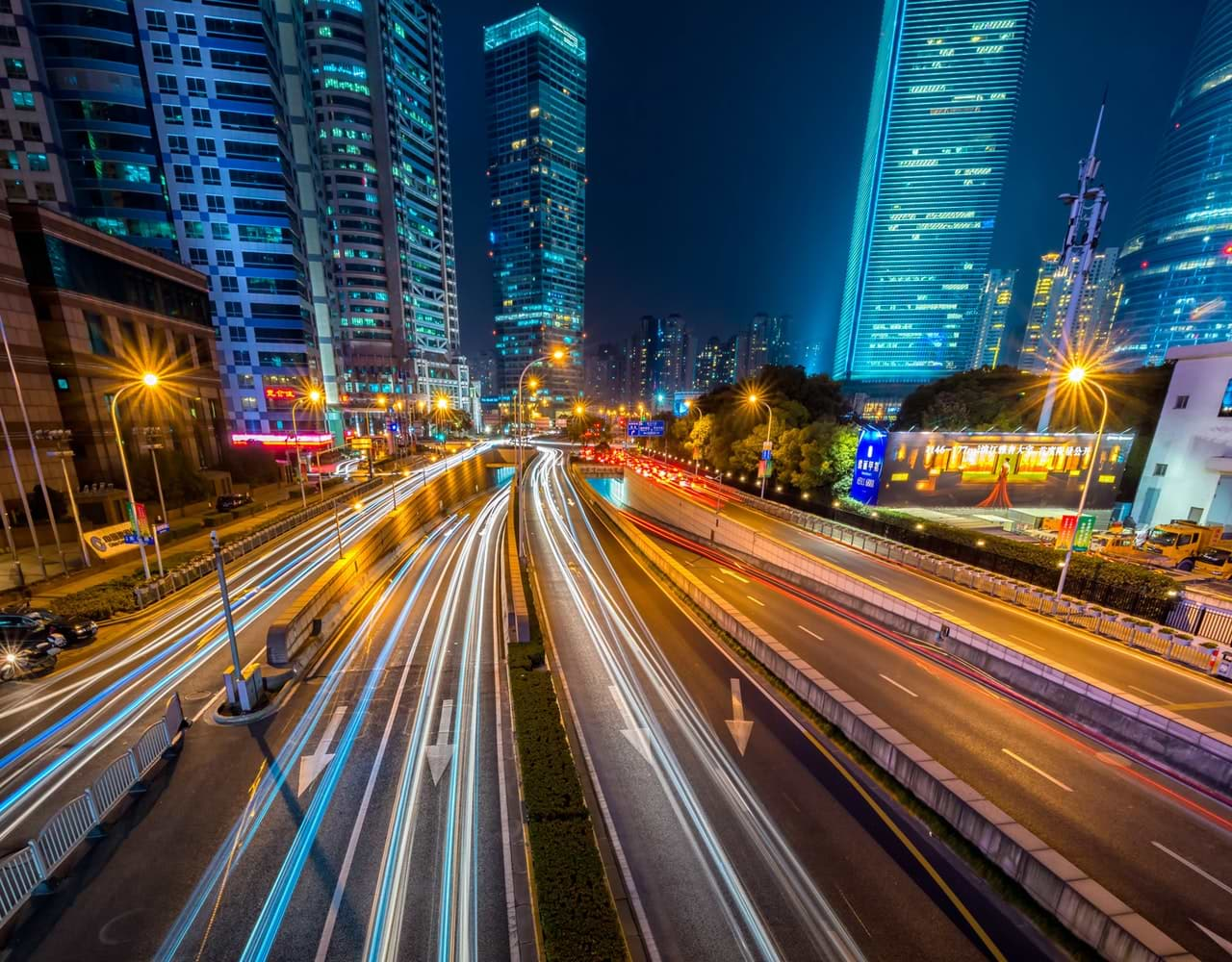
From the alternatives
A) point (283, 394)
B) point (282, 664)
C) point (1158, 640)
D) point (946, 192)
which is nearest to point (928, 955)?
point (1158, 640)

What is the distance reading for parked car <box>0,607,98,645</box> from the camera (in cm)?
1808

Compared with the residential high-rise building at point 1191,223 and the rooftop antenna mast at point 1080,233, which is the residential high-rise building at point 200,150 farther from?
the residential high-rise building at point 1191,223

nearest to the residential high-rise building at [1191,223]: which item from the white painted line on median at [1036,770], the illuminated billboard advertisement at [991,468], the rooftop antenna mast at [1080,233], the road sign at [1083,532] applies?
the rooftop antenna mast at [1080,233]

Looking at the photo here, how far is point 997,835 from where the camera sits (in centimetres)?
964

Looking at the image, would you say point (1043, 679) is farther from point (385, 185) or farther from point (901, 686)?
point (385, 185)

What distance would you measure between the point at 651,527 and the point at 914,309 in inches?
5828

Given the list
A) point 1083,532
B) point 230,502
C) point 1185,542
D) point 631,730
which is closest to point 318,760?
point 631,730

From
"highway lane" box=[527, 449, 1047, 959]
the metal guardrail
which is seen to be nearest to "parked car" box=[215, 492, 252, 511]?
the metal guardrail

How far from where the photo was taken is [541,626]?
22125 mm

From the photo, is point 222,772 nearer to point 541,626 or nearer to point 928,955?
point 541,626

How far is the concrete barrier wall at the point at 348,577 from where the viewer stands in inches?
667

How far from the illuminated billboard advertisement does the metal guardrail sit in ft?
147

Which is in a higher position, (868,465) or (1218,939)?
(868,465)

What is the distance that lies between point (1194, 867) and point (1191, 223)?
17196 centimetres
